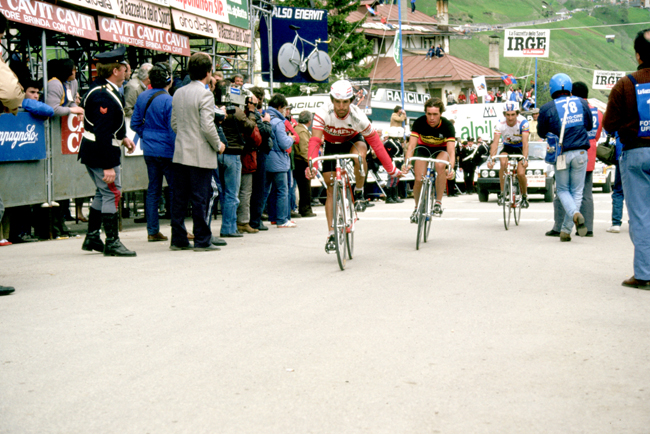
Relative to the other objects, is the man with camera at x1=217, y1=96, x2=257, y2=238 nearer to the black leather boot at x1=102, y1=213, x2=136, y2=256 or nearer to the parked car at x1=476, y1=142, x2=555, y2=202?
the black leather boot at x1=102, y1=213, x2=136, y2=256

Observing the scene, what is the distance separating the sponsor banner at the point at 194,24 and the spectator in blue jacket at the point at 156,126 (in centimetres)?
750

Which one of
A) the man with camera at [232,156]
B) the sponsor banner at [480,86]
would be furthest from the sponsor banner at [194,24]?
the sponsor banner at [480,86]

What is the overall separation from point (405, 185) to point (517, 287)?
1760 centimetres

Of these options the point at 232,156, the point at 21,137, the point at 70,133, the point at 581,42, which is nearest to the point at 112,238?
the point at 21,137

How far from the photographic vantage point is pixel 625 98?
7543 mm

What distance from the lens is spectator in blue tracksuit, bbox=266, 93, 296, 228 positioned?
1411 centimetres

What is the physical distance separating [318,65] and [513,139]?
15.2 metres

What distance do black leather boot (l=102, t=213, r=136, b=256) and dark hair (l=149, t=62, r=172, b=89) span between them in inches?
88.1

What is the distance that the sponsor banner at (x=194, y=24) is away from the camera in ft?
59.6

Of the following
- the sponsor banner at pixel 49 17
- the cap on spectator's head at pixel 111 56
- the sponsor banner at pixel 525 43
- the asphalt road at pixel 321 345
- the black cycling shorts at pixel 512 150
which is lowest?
the asphalt road at pixel 321 345

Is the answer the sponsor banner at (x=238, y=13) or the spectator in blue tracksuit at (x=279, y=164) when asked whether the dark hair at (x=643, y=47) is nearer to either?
the spectator in blue tracksuit at (x=279, y=164)

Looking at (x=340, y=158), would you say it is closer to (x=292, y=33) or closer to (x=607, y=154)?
(x=607, y=154)

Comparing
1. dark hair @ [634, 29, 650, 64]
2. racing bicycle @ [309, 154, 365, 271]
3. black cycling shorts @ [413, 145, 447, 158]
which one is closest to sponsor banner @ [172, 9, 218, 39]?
black cycling shorts @ [413, 145, 447, 158]

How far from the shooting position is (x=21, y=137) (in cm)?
1128
